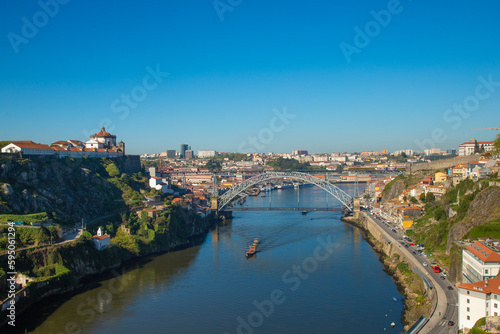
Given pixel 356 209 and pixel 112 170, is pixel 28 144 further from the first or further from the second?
pixel 356 209

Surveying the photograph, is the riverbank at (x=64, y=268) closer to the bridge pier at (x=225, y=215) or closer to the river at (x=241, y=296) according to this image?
the river at (x=241, y=296)

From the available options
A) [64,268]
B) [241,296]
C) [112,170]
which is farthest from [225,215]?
[241,296]

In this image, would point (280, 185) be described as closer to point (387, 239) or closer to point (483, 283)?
point (387, 239)

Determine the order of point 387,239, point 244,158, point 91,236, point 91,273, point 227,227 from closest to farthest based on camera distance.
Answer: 1. point 91,273
2. point 91,236
3. point 387,239
4. point 227,227
5. point 244,158

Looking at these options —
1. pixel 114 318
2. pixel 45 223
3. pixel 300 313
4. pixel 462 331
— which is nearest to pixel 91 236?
pixel 45 223

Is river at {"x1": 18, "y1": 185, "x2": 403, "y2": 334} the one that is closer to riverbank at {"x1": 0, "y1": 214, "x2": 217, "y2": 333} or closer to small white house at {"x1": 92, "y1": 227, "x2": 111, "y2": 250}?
riverbank at {"x1": 0, "y1": 214, "x2": 217, "y2": 333}

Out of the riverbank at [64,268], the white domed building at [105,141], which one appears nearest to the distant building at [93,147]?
the white domed building at [105,141]

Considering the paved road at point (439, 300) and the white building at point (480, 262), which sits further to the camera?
the white building at point (480, 262)
